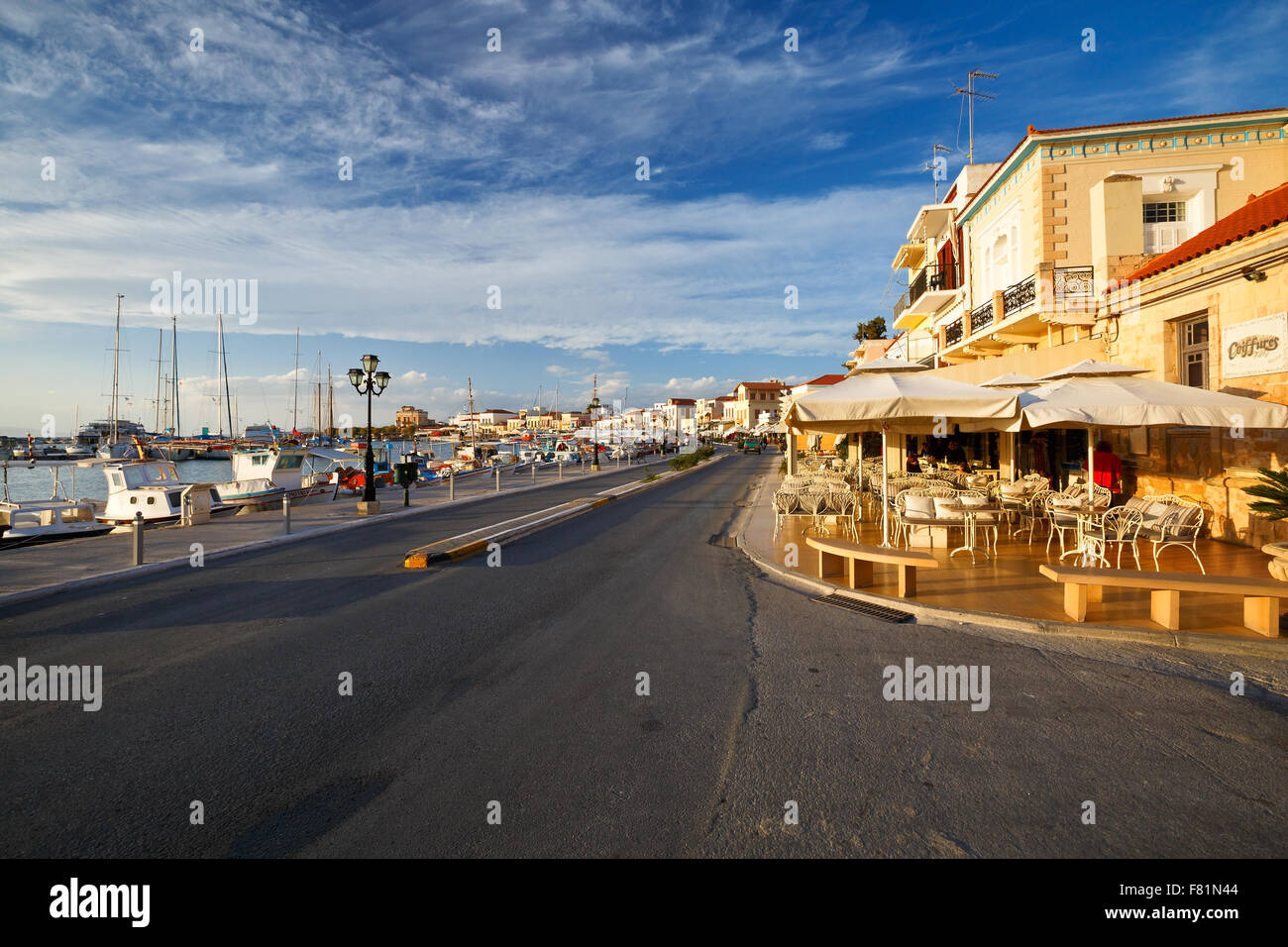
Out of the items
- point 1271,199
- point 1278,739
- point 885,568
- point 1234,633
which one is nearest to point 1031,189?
point 1271,199

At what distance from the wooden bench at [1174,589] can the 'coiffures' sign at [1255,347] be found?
5.69 metres

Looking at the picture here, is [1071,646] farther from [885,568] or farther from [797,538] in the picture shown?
[797,538]

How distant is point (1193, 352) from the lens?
1202 centimetres

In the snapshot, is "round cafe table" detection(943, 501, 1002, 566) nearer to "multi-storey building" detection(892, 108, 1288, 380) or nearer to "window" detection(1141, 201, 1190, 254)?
"multi-storey building" detection(892, 108, 1288, 380)

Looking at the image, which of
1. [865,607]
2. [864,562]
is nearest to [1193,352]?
[864,562]

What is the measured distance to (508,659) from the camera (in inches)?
236

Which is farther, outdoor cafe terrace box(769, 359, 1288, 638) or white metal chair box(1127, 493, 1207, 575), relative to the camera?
white metal chair box(1127, 493, 1207, 575)

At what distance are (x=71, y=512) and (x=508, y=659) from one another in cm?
2192

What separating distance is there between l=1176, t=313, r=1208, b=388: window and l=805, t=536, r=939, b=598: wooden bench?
7.56 m

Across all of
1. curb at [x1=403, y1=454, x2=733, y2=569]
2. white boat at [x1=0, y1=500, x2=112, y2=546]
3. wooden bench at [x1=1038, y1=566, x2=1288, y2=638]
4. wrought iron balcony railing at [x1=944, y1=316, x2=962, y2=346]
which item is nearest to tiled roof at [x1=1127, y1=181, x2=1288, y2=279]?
wooden bench at [x1=1038, y1=566, x2=1288, y2=638]

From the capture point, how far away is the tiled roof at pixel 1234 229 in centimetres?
998

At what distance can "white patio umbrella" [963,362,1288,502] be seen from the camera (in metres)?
8.16

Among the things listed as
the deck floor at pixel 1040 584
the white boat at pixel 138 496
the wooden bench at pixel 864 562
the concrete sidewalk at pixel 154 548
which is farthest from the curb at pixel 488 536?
the white boat at pixel 138 496

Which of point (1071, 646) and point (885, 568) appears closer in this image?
point (1071, 646)
